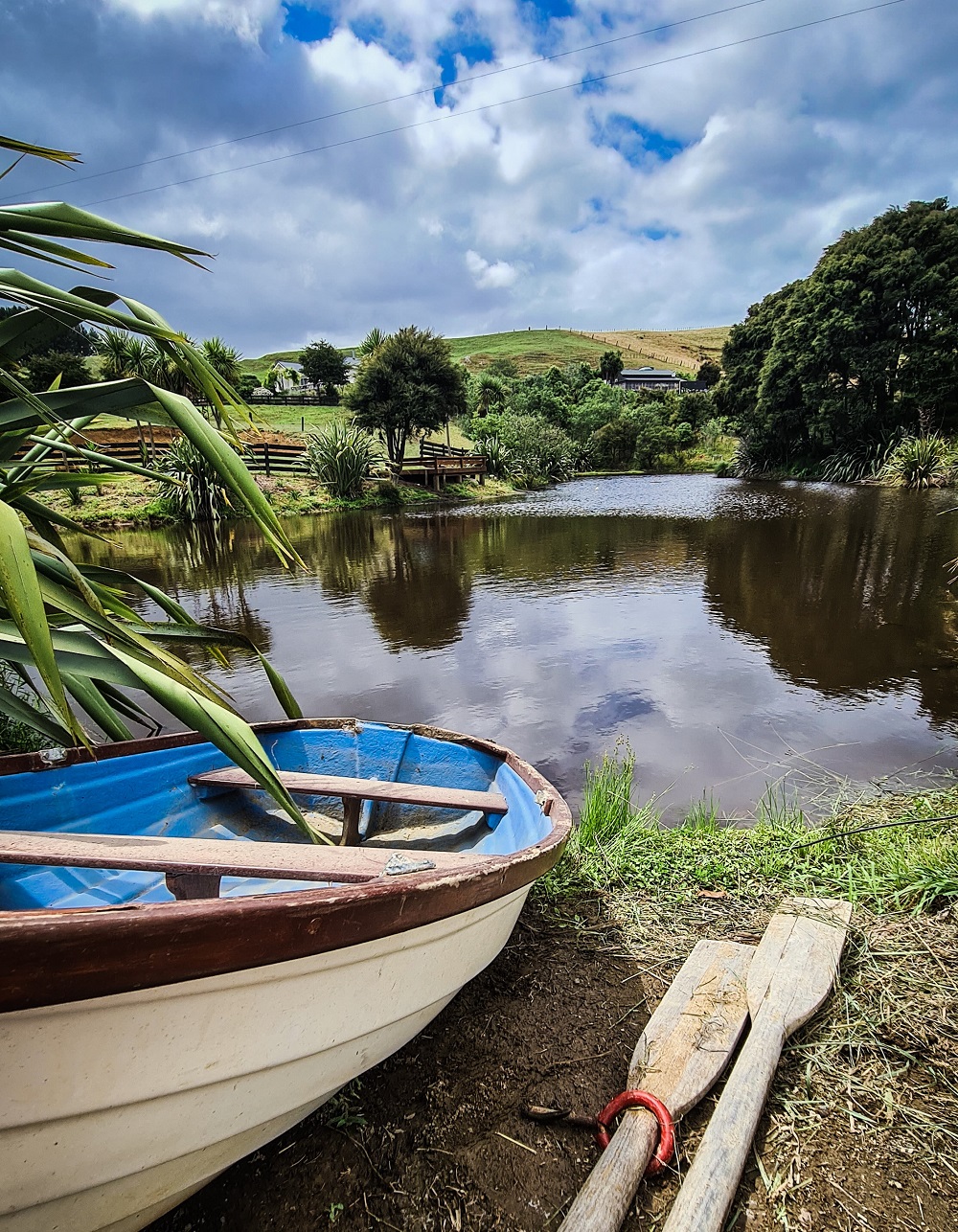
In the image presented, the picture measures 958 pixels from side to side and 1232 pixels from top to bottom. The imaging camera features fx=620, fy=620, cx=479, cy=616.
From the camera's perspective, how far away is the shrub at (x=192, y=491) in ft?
54.1

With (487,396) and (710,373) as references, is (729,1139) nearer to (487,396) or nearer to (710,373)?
(487,396)

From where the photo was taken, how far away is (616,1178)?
1.43 meters

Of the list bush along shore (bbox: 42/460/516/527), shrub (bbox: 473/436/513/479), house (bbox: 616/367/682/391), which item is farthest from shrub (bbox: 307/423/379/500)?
house (bbox: 616/367/682/391)

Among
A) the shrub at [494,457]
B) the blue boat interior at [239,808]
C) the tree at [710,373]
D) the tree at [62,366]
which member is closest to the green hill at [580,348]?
the tree at [710,373]

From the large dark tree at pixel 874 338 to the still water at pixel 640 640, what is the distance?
40.4ft

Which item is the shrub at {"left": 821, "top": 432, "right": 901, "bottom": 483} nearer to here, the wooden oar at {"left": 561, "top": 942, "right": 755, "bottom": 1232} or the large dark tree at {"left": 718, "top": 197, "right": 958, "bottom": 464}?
the large dark tree at {"left": 718, "top": 197, "right": 958, "bottom": 464}

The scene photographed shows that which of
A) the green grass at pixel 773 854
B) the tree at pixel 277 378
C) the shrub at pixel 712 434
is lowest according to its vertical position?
the green grass at pixel 773 854

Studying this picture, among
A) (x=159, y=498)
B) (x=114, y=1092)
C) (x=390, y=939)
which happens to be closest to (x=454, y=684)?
(x=390, y=939)

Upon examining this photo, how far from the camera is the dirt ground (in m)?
1.43

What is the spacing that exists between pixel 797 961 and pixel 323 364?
4962cm

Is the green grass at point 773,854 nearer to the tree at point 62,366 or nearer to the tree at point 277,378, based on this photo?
the tree at point 62,366

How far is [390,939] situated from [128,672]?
96cm

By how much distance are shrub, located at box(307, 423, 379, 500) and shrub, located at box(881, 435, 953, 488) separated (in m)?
18.6

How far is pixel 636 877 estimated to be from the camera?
9.08 feet
